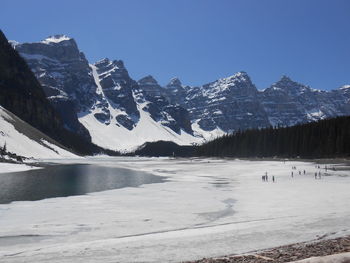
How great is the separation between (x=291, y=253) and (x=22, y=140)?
14420cm

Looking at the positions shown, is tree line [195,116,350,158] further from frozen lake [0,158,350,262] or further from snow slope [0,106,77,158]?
frozen lake [0,158,350,262]

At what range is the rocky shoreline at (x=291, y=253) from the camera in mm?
13992

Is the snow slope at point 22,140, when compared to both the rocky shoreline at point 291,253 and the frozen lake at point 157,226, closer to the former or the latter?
the frozen lake at point 157,226

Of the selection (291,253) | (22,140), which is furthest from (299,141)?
(291,253)

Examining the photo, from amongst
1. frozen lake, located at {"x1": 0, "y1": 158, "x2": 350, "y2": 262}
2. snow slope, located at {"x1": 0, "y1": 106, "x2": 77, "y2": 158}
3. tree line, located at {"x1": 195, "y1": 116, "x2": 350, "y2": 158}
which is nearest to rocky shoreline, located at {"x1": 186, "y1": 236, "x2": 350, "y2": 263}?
frozen lake, located at {"x1": 0, "y1": 158, "x2": 350, "y2": 262}

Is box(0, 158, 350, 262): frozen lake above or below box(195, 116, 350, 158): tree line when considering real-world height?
below

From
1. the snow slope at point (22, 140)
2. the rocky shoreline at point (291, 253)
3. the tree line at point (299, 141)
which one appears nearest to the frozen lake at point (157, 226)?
the rocky shoreline at point (291, 253)

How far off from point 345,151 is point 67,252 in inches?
4523

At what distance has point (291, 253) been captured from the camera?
14.7 m

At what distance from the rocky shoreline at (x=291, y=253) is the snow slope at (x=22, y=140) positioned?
121 metres

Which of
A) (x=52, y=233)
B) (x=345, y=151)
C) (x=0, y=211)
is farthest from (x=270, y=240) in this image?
(x=345, y=151)

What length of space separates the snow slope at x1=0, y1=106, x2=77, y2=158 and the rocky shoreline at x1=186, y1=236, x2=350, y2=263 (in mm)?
120792

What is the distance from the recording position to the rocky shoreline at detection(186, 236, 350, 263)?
14.0 m

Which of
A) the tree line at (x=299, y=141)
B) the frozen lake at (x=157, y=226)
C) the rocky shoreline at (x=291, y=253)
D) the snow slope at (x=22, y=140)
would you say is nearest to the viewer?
the rocky shoreline at (x=291, y=253)
